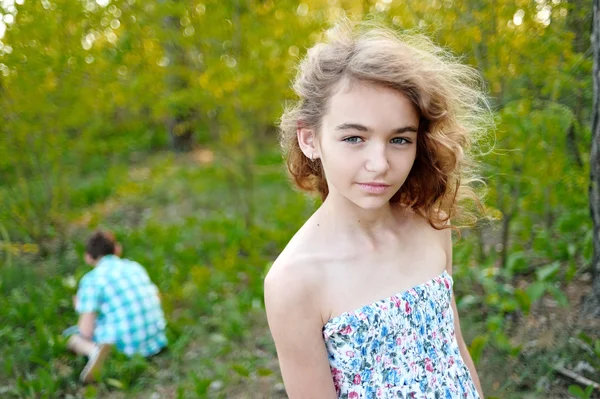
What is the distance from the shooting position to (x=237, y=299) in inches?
163

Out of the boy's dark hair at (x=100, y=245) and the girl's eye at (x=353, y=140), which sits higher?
the girl's eye at (x=353, y=140)

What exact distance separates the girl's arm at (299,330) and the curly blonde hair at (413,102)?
0.44 meters

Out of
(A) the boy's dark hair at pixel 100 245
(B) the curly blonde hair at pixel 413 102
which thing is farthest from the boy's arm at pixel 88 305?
(B) the curly blonde hair at pixel 413 102

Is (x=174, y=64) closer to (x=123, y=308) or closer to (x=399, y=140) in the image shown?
(x=123, y=308)

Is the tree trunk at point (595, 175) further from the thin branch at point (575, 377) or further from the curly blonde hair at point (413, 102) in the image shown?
the curly blonde hair at point (413, 102)

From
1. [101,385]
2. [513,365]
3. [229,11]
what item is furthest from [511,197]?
[229,11]

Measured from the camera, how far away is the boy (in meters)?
3.71

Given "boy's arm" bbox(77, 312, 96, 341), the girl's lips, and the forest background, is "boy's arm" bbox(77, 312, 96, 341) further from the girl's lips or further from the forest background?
the girl's lips

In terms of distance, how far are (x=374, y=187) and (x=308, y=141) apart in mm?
283

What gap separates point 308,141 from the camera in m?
1.69

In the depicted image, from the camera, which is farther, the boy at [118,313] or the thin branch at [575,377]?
the boy at [118,313]

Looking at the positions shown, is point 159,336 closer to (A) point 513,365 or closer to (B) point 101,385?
(B) point 101,385

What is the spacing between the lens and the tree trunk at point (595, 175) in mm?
2291

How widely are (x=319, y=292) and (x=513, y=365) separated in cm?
161
